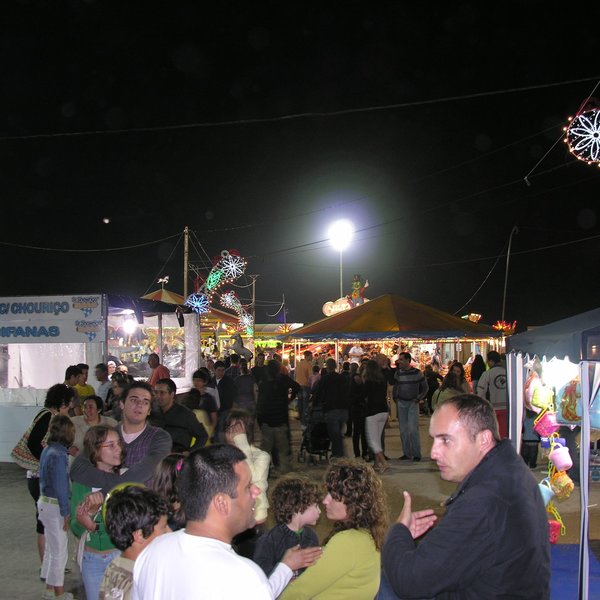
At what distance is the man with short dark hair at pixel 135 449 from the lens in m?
4.36

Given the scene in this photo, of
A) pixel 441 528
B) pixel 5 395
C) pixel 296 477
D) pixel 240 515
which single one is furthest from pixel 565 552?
pixel 5 395

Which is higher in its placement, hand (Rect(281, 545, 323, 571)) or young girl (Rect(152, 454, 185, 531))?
young girl (Rect(152, 454, 185, 531))

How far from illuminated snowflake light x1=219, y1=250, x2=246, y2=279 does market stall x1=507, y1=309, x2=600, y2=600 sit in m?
19.1

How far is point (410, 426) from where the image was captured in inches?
489

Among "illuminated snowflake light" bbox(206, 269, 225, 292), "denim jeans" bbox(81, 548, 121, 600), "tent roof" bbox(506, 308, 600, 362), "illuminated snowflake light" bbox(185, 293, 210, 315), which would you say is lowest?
"denim jeans" bbox(81, 548, 121, 600)

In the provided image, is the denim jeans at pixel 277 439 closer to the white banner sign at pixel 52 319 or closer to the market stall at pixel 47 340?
the market stall at pixel 47 340

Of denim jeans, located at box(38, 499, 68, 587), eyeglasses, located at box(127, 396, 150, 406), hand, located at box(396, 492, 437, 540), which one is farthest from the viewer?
denim jeans, located at box(38, 499, 68, 587)

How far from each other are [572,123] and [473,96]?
17.0 ft

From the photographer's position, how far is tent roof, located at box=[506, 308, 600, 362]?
5.25 m

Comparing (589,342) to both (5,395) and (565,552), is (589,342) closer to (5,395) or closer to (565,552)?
(565,552)

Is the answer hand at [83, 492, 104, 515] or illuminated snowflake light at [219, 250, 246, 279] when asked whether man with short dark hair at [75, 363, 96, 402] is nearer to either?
hand at [83, 492, 104, 515]

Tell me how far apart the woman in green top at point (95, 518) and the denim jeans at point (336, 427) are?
281 inches

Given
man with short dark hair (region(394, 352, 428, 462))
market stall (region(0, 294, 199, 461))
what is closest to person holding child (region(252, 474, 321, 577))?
market stall (region(0, 294, 199, 461))

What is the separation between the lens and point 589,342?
525 centimetres
